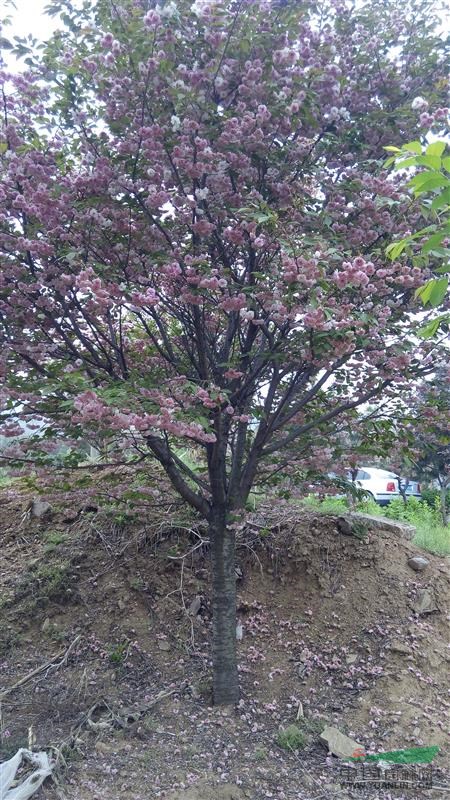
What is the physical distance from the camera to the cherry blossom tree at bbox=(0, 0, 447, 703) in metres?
2.79

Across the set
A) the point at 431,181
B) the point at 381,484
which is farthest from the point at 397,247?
the point at 381,484

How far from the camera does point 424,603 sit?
4.37m

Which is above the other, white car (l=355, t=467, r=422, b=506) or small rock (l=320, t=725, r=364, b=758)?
white car (l=355, t=467, r=422, b=506)

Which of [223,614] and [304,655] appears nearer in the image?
[223,614]

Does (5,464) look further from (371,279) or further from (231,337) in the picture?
(371,279)

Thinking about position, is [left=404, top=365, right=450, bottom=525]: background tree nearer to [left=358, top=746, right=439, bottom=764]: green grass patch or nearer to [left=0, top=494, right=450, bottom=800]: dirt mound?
[left=0, top=494, right=450, bottom=800]: dirt mound

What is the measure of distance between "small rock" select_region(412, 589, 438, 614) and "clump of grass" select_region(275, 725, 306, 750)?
1.49m

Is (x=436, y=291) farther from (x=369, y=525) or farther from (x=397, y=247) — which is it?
(x=369, y=525)

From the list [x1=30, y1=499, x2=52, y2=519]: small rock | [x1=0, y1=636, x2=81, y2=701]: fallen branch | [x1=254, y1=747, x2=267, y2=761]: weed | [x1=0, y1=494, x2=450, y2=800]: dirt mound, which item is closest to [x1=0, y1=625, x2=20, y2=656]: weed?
[x1=0, y1=494, x2=450, y2=800]: dirt mound

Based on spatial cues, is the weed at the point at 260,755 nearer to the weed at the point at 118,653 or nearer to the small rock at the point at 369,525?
the weed at the point at 118,653

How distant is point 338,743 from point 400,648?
0.96m

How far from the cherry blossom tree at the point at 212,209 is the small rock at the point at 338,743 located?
600 millimetres

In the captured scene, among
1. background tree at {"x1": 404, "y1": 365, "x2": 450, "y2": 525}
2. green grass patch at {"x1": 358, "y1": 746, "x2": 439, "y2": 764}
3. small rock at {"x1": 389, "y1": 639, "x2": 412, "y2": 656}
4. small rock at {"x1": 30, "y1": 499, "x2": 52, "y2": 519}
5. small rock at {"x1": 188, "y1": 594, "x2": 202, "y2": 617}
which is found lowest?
green grass patch at {"x1": 358, "y1": 746, "x2": 439, "y2": 764}

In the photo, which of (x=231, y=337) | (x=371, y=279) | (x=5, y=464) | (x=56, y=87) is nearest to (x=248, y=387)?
(x=231, y=337)
